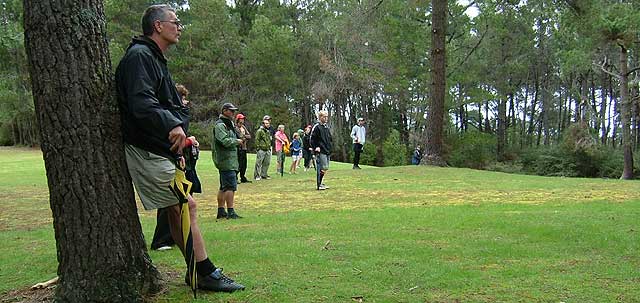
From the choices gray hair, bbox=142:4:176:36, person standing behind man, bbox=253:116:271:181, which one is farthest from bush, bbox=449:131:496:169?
gray hair, bbox=142:4:176:36

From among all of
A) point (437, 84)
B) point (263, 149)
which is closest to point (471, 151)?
point (437, 84)

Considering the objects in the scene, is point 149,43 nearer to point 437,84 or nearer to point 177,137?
point 177,137

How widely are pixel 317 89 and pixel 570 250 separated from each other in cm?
3794

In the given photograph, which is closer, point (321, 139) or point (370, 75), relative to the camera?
point (321, 139)

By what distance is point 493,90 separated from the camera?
51.9m

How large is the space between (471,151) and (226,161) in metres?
37.7

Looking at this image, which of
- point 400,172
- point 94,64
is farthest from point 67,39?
point 400,172

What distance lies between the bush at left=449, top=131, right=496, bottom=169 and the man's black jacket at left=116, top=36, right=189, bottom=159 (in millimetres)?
40400

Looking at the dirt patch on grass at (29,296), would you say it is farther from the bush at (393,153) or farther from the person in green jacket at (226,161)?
the bush at (393,153)

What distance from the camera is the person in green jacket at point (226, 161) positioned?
788cm

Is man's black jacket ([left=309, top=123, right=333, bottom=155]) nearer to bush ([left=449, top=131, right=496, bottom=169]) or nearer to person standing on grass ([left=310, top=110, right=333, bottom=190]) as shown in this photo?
person standing on grass ([left=310, top=110, right=333, bottom=190])

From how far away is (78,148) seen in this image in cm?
364

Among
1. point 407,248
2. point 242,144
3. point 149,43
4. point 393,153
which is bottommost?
point 393,153

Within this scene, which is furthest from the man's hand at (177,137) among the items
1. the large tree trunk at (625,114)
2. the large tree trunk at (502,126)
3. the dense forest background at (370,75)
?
the large tree trunk at (502,126)
